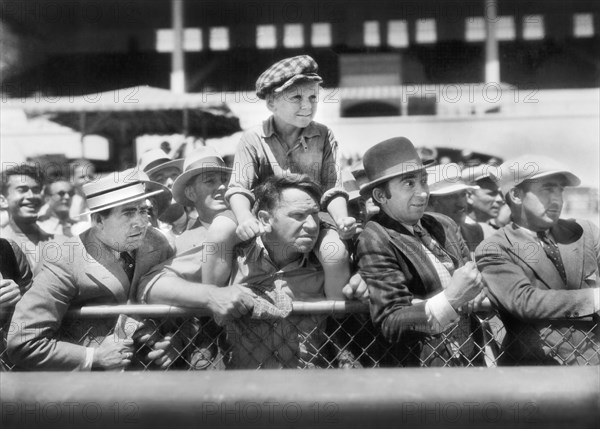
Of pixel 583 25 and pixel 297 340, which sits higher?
pixel 583 25

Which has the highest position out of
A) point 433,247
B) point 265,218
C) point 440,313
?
point 265,218

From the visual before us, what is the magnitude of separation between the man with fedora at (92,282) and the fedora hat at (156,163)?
1.10 metres

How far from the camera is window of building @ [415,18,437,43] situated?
A: 823 centimetres

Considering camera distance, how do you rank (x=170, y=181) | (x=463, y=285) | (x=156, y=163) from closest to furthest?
1. (x=463, y=285)
2. (x=170, y=181)
3. (x=156, y=163)

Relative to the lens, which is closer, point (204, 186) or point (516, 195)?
point (516, 195)

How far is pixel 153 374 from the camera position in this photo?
139cm

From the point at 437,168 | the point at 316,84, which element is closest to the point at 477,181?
the point at 437,168

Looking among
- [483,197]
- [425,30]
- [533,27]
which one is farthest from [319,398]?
[533,27]

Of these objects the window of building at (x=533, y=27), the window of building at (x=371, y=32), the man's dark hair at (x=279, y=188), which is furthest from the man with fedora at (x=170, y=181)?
the window of building at (x=533, y=27)

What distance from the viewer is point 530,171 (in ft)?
10.5

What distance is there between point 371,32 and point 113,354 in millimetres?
6098

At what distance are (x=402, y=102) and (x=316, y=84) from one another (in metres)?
4.63

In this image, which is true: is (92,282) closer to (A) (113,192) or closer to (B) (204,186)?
(A) (113,192)

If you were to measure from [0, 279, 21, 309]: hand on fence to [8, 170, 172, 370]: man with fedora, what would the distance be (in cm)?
7
